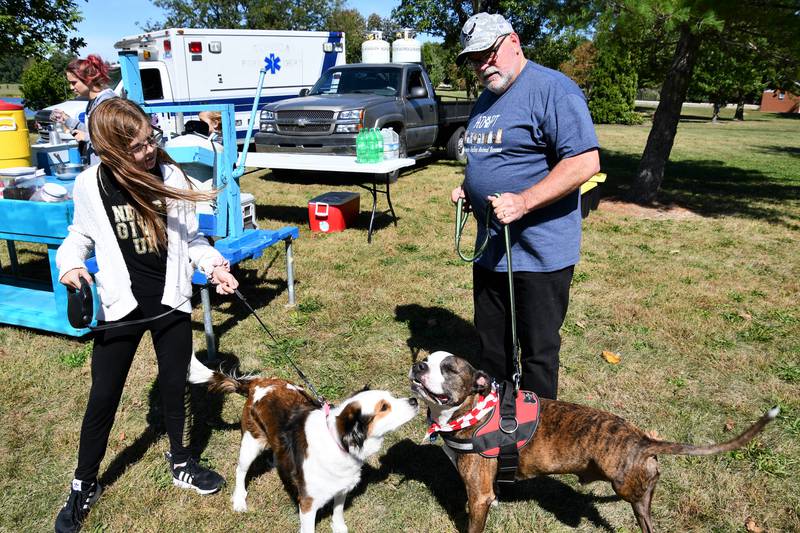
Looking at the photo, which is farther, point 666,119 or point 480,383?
point 666,119

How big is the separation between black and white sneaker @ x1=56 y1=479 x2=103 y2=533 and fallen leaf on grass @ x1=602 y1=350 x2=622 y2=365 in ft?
12.6

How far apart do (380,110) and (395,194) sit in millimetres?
1699

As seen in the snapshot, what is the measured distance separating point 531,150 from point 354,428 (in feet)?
5.17

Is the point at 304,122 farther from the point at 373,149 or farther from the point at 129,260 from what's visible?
the point at 129,260

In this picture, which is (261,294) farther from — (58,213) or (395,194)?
(395,194)

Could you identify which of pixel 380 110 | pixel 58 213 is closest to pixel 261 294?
pixel 58 213

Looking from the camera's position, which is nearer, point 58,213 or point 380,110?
point 58,213

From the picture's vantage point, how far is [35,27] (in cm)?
1252

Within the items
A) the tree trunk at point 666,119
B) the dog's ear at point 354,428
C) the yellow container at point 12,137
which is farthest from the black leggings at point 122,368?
the tree trunk at point 666,119

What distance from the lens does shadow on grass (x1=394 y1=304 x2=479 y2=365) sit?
484 cm

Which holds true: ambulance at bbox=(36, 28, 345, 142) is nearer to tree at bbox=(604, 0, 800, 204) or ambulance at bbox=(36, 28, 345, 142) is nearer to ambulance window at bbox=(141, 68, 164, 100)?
ambulance window at bbox=(141, 68, 164, 100)

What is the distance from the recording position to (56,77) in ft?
86.6

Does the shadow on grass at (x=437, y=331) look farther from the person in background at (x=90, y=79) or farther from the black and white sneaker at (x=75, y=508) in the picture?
the person in background at (x=90, y=79)

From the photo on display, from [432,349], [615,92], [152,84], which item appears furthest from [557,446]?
[615,92]
